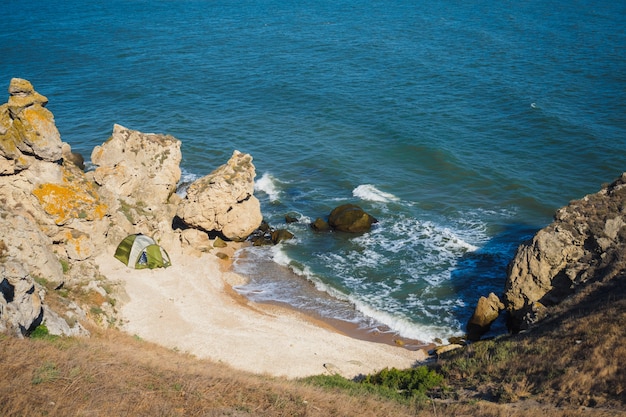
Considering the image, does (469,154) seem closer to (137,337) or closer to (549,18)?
(137,337)

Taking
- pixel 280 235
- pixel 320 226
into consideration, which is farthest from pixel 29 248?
pixel 320 226

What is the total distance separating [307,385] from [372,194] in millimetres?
25904

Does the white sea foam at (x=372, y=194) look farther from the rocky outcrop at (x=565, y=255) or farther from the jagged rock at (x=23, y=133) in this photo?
the jagged rock at (x=23, y=133)

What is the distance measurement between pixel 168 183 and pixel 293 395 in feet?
77.6

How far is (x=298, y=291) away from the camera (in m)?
34.5

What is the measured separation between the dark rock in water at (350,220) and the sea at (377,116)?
2.57 ft

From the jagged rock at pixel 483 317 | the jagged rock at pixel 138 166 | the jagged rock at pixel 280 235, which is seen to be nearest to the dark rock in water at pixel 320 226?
the jagged rock at pixel 280 235

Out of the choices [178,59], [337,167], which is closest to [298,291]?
[337,167]

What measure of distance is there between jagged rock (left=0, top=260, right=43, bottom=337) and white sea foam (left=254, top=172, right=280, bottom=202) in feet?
82.4

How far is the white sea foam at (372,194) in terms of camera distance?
147 feet

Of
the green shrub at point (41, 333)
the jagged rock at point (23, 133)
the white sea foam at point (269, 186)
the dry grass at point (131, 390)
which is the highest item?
the jagged rock at point (23, 133)

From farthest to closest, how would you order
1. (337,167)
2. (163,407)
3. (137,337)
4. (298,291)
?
(337,167) → (298,291) → (137,337) → (163,407)

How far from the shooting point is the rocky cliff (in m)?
24.2

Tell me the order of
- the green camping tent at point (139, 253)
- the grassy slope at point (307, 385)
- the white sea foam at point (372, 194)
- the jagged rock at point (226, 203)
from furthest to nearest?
the white sea foam at point (372, 194), the jagged rock at point (226, 203), the green camping tent at point (139, 253), the grassy slope at point (307, 385)
